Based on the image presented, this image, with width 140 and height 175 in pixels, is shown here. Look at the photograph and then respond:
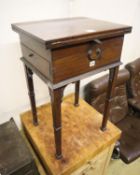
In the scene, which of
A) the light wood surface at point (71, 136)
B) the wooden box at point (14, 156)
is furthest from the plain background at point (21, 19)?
the wooden box at point (14, 156)

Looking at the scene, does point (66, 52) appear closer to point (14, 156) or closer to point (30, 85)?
point (30, 85)

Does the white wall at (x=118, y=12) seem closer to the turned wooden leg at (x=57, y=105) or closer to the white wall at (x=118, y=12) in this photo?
the white wall at (x=118, y=12)

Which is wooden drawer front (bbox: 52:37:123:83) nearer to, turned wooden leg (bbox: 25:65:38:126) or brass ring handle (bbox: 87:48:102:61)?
brass ring handle (bbox: 87:48:102:61)

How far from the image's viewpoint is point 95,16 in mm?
1211

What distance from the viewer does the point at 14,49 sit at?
933 mm

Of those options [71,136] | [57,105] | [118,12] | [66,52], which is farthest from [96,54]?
[118,12]

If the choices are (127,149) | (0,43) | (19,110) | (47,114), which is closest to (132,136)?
(127,149)

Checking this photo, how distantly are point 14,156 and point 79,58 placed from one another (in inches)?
23.8

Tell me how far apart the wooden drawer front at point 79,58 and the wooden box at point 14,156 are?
1.54 ft

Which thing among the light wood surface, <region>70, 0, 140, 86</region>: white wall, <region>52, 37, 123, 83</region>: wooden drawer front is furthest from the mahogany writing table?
<region>70, 0, 140, 86</region>: white wall

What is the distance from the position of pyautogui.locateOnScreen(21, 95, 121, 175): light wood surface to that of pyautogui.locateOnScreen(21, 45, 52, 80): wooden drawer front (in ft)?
1.62

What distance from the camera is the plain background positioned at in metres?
0.86

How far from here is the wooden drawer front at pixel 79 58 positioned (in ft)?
1.92

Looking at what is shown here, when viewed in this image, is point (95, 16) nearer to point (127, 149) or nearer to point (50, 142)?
point (50, 142)
